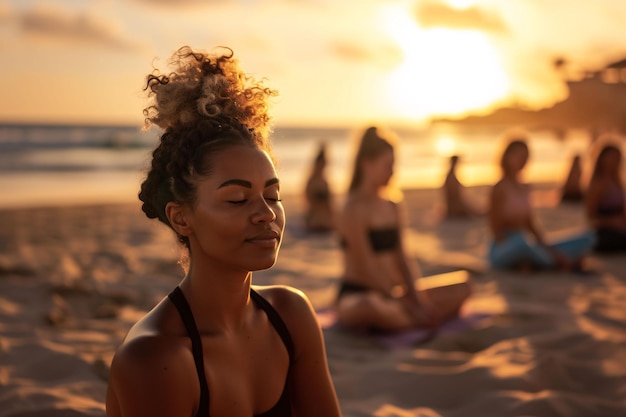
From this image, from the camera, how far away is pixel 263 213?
6.34 ft

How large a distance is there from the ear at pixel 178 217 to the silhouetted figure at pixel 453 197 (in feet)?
33.1

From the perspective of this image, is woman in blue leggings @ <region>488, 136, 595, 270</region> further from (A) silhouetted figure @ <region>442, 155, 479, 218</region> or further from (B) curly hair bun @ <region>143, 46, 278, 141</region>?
(B) curly hair bun @ <region>143, 46, 278, 141</region>

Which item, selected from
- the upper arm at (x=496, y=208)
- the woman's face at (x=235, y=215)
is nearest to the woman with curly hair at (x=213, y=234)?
the woman's face at (x=235, y=215)

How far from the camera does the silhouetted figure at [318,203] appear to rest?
1025cm

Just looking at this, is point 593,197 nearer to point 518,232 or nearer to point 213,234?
point 518,232

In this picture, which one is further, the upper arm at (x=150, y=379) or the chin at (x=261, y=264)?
the chin at (x=261, y=264)

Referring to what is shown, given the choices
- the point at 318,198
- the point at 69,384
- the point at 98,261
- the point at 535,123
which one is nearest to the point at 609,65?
the point at 318,198

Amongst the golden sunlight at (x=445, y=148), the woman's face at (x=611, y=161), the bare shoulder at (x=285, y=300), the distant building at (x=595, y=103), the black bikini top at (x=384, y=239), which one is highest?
the distant building at (x=595, y=103)

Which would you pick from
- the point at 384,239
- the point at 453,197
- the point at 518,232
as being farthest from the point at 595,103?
the point at 384,239

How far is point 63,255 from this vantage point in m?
8.09

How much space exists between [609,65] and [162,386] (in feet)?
141

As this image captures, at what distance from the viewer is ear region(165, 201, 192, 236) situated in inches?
77.5

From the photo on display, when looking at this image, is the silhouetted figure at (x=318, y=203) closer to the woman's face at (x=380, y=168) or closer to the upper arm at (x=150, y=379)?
the woman's face at (x=380, y=168)

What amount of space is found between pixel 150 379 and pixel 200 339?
0.21 meters
